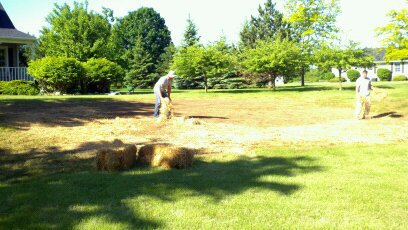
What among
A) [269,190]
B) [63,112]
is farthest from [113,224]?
[63,112]

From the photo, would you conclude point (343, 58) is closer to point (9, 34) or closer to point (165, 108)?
point (165, 108)

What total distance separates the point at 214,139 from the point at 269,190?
14.1 feet

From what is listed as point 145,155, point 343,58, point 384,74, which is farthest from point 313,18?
point 145,155

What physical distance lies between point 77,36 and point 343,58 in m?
22.2

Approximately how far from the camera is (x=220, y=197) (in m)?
5.09

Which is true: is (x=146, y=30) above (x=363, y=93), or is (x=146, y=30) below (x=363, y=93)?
above

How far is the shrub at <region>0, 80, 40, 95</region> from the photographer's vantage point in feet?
73.7

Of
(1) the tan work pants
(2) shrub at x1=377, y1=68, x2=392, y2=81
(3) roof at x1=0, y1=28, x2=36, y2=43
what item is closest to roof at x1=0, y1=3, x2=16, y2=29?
(3) roof at x1=0, y1=28, x2=36, y2=43

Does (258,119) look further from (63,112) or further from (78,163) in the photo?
(78,163)

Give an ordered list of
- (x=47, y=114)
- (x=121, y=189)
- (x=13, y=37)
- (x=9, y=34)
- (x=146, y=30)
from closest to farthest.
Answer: (x=121, y=189), (x=47, y=114), (x=13, y=37), (x=9, y=34), (x=146, y=30)

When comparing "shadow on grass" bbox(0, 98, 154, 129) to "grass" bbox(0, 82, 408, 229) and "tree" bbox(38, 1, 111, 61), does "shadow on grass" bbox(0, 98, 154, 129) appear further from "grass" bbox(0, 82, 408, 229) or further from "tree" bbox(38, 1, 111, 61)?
"tree" bbox(38, 1, 111, 61)

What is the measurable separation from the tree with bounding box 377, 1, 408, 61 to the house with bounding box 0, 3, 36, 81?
23941mm

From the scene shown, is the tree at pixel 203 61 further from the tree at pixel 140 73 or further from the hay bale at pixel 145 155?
the hay bale at pixel 145 155

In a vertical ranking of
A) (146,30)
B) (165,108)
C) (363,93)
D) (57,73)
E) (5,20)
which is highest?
(146,30)
